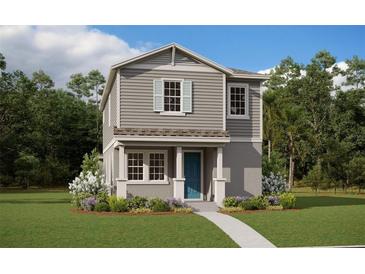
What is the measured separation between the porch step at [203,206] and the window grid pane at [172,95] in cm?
367

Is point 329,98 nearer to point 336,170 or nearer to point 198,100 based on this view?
point 336,170

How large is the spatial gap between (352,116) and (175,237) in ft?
103

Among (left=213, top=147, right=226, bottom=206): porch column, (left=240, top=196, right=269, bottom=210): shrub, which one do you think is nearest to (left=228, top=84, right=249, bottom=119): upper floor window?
(left=213, top=147, right=226, bottom=206): porch column

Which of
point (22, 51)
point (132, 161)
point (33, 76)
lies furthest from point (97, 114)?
point (132, 161)

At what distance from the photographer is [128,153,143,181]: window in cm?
1988

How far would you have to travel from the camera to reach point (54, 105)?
43188 mm

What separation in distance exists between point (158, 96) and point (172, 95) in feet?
1.91

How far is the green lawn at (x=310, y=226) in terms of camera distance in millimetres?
12742

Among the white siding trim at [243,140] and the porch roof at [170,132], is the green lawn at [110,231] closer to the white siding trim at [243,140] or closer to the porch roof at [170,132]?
the porch roof at [170,132]

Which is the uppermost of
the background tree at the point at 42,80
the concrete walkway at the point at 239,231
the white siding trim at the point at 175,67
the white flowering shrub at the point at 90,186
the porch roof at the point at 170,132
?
the background tree at the point at 42,80

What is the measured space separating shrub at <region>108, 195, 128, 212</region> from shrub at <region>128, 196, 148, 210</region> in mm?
213

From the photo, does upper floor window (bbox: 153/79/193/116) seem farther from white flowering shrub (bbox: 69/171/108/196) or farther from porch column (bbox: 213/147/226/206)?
white flowering shrub (bbox: 69/171/108/196)

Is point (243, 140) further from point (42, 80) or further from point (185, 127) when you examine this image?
point (42, 80)

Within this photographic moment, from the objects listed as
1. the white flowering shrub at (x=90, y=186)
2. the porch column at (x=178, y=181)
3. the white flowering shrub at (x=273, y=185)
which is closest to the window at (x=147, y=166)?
the porch column at (x=178, y=181)
